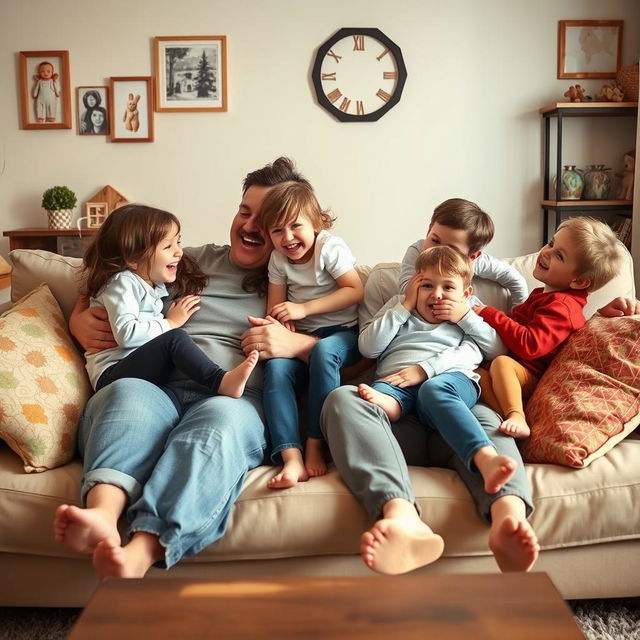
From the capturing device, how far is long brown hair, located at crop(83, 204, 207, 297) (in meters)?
2.04

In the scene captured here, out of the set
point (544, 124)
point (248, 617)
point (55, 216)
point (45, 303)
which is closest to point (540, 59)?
point (544, 124)

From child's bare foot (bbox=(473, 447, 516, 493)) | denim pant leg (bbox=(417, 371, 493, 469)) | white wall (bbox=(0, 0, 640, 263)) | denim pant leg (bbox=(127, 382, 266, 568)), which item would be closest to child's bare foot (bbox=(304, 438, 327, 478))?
denim pant leg (bbox=(127, 382, 266, 568))

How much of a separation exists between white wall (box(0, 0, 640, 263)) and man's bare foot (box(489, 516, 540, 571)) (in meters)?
3.47

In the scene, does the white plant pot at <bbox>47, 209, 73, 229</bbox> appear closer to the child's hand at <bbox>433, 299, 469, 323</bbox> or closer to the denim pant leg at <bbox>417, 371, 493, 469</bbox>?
the child's hand at <bbox>433, 299, 469, 323</bbox>

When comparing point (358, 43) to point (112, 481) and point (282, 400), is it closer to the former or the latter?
point (282, 400)

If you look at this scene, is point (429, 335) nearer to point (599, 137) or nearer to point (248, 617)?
point (248, 617)

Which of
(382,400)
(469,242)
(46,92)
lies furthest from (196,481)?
(46,92)

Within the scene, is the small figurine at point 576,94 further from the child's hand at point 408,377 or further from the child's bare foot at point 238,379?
the child's bare foot at point 238,379

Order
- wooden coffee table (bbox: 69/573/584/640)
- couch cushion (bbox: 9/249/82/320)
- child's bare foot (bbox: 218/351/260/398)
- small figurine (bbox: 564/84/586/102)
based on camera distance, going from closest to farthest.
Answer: wooden coffee table (bbox: 69/573/584/640) < child's bare foot (bbox: 218/351/260/398) < couch cushion (bbox: 9/249/82/320) < small figurine (bbox: 564/84/586/102)

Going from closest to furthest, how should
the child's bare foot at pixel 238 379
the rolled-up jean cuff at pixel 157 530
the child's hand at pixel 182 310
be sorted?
the rolled-up jean cuff at pixel 157 530 → the child's bare foot at pixel 238 379 → the child's hand at pixel 182 310

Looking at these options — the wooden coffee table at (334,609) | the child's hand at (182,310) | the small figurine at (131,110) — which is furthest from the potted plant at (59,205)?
the wooden coffee table at (334,609)

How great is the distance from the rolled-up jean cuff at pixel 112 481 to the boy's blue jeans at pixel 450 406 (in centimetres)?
62

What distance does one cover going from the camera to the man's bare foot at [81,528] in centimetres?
140

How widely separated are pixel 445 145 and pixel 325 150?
0.74 metres
